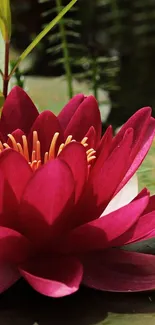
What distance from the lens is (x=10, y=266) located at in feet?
1.12

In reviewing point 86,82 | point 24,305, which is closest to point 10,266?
point 24,305

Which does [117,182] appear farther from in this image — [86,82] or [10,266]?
[86,82]

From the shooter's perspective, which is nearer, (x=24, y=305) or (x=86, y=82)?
(x=24, y=305)

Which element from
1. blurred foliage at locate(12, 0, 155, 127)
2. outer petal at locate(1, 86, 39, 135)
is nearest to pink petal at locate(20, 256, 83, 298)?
outer petal at locate(1, 86, 39, 135)

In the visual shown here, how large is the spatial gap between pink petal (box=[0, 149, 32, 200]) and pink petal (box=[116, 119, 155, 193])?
2.7 inches

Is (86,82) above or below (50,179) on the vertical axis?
below

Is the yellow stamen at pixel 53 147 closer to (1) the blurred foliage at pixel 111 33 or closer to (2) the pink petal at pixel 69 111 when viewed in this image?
(2) the pink petal at pixel 69 111

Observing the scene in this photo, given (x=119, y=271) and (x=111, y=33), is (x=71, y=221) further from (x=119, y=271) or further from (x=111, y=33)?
(x=111, y=33)

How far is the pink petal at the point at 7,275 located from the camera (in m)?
0.33

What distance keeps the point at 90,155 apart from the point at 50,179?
0.06 meters

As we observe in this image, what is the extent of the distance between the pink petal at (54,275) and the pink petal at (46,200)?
14 millimetres

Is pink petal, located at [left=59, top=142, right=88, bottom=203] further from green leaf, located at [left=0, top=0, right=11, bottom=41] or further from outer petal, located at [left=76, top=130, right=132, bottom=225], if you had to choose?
green leaf, located at [left=0, top=0, right=11, bottom=41]

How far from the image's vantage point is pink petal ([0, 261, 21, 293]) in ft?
1.08

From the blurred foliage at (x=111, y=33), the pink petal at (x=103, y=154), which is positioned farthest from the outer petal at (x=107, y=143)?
the blurred foliage at (x=111, y=33)
